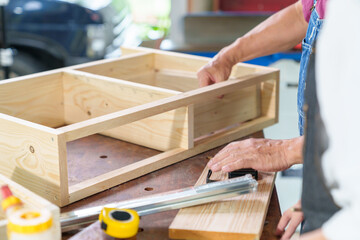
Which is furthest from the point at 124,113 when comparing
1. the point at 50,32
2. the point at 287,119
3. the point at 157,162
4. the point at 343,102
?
the point at 50,32

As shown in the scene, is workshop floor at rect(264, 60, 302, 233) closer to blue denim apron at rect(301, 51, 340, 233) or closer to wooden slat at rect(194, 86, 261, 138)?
wooden slat at rect(194, 86, 261, 138)

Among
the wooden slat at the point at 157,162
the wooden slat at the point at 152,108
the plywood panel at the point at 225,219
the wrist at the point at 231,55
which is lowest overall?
the wooden slat at the point at 157,162

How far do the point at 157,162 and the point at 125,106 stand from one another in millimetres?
300

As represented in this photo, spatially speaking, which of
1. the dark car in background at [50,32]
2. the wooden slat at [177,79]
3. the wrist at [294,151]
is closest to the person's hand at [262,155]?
the wrist at [294,151]

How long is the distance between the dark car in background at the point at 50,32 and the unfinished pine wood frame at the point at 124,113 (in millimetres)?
2981

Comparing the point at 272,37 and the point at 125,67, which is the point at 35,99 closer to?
the point at 125,67

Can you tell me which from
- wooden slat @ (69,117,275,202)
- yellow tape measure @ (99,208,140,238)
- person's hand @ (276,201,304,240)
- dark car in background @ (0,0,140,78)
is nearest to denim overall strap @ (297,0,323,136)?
wooden slat @ (69,117,275,202)

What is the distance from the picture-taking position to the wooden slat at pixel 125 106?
167 cm

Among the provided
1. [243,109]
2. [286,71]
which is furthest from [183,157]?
[286,71]

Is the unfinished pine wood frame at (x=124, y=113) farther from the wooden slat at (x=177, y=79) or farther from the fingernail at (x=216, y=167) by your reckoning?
the fingernail at (x=216, y=167)

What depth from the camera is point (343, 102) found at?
0.76 meters

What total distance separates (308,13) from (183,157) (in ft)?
2.19

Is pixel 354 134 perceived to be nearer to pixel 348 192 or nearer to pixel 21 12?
pixel 348 192

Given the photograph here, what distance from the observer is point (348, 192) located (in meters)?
0.78
